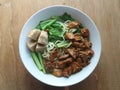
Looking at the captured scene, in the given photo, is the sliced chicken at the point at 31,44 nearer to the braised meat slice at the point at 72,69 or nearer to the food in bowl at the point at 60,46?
the food in bowl at the point at 60,46

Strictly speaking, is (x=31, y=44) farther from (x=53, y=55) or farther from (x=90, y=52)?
(x=90, y=52)

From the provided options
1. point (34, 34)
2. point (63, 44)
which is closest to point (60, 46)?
point (63, 44)

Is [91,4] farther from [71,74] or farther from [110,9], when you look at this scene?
[71,74]

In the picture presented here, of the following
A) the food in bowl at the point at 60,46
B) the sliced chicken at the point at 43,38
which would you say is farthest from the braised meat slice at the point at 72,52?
the sliced chicken at the point at 43,38

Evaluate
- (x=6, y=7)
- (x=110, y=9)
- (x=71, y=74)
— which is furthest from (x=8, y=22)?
(x=110, y=9)

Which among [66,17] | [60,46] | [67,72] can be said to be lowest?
[67,72]

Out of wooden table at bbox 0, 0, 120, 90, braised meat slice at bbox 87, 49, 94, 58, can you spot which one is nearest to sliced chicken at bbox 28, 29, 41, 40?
wooden table at bbox 0, 0, 120, 90
